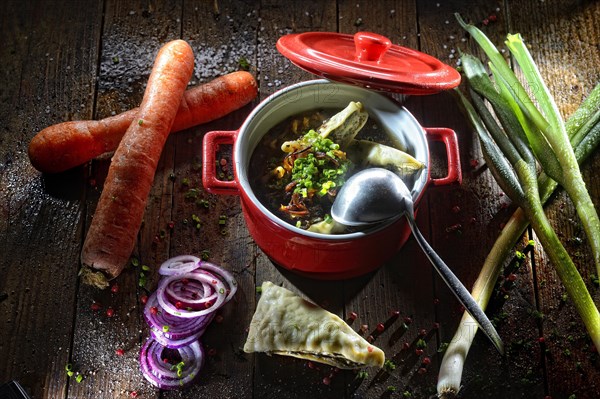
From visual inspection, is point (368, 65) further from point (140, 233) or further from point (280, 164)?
point (140, 233)

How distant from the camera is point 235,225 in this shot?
2.43 m

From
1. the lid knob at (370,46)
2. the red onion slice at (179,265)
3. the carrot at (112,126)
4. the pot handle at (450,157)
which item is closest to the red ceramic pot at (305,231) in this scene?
the pot handle at (450,157)

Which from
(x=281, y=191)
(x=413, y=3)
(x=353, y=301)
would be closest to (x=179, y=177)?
(x=281, y=191)

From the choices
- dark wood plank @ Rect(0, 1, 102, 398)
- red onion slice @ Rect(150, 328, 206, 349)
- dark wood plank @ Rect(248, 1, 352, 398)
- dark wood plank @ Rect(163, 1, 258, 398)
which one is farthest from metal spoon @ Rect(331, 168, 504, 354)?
dark wood plank @ Rect(0, 1, 102, 398)

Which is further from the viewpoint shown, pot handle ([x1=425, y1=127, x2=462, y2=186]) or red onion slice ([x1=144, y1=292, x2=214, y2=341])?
red onion slice ([x1=144, y1=292, x2=214, y2=341])

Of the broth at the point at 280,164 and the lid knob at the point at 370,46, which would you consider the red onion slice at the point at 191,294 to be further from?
the lid knob at the point at 370,46

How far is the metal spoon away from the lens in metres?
1.97

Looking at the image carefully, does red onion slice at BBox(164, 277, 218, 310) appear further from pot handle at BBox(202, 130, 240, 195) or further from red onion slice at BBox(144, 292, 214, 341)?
pot handle at BBox(202, 130, 240, 195)

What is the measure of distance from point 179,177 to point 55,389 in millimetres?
799

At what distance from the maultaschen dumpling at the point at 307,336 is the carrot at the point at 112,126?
2.42 ft

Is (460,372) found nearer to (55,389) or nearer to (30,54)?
(55,389)

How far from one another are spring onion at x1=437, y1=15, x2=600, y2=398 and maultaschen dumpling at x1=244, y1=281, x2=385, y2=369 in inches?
10.7

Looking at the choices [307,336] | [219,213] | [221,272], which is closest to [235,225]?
[219,213]

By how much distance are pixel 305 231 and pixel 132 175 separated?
0.69 m
